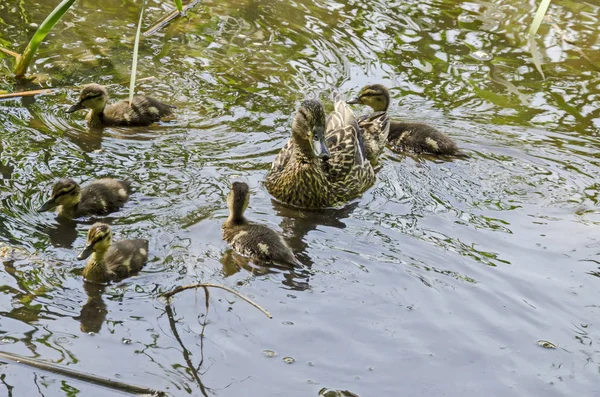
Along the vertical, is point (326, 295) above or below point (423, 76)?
below

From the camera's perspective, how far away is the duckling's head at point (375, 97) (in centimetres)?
648

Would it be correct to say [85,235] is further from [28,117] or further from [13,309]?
[28,117]

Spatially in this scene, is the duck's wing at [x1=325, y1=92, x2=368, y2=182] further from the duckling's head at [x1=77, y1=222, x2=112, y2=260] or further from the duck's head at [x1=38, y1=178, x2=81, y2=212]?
the duckling's head at [x1=77, y1=222, x2=112, y2=260]

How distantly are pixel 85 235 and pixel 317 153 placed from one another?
143 cm

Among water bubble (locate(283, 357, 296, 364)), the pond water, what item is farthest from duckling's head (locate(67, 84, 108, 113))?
water bubble (locate(283, 357, 296, 364))

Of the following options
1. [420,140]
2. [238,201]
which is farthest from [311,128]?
[420,140]

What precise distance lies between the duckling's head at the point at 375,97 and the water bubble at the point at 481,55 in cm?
126

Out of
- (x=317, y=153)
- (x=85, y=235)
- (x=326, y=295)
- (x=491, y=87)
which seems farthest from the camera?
(x=491, y=87)

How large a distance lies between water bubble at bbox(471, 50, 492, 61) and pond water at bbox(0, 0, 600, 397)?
26 mm

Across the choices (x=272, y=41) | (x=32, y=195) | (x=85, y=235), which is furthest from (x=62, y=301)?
(x=272, y=41)

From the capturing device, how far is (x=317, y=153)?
211 inches

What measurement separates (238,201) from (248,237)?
9.7 inches

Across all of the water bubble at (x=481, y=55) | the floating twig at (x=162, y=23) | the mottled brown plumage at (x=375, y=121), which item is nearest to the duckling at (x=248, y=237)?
the mottled brown plumage at (x=375, y=121)

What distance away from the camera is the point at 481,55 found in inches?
296
